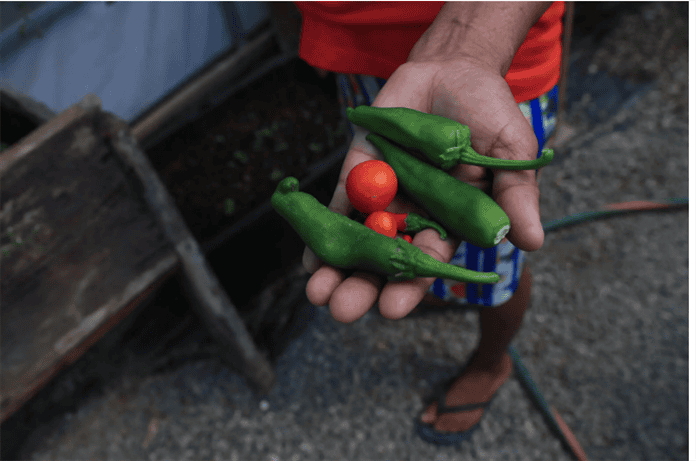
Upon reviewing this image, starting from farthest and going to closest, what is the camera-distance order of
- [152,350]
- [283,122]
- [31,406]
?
1. [283,122]
2. [152,350]
3. [31,406]

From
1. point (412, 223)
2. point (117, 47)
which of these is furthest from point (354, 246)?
point (117, 47)

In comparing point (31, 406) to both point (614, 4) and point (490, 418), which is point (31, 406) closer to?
point (490, 418)

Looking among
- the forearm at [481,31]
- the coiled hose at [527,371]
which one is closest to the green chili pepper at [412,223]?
the forearm at [481,31]

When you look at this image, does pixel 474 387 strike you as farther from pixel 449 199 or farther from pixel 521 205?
pixel 521 205

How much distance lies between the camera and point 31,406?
10.1 ft

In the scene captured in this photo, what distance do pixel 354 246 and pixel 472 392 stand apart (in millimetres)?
1600

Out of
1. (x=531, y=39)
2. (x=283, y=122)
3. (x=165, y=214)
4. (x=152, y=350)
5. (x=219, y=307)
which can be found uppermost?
(x=531, y=39)

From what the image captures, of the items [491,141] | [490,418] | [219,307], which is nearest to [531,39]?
[491,141]

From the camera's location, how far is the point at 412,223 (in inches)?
67.7

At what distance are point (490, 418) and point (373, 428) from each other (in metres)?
0.71

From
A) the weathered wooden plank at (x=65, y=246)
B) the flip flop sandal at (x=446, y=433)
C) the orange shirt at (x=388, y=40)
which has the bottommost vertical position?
the flip flop sandal at (x=446, y=433)

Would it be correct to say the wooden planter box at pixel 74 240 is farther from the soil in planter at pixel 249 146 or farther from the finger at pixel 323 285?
the finger at pixel 323 285

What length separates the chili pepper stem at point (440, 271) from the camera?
4.90 feet

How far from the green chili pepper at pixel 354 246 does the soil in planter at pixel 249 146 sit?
141 centimetres
